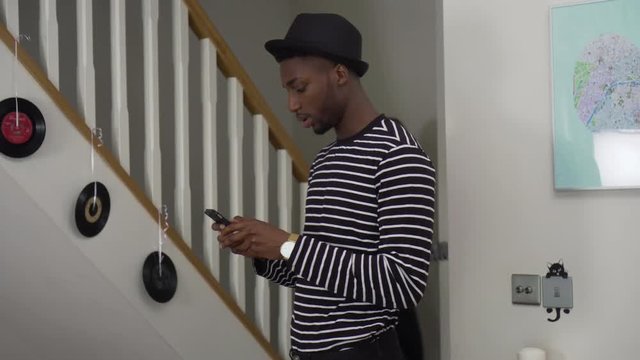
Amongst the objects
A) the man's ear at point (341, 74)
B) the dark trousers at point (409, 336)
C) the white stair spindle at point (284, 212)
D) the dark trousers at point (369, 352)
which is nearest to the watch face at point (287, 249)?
the dark trousers at point (369, 352)

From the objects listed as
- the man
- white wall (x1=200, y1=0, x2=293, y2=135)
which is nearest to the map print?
the man

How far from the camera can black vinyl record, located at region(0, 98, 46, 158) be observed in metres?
1.74

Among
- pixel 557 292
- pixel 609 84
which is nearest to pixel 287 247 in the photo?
pixel 557 292

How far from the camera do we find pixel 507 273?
196 cm

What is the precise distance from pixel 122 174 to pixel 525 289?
1.12 metres

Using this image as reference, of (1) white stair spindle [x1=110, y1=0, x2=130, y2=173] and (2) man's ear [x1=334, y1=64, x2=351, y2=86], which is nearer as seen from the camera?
(2) man's ear [x1=334, y1=64, x2=351, y2=86]

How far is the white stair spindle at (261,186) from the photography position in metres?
2.42

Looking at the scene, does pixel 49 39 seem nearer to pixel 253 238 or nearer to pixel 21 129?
pixel 21 129

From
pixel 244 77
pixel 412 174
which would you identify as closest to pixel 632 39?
pixel 412 174

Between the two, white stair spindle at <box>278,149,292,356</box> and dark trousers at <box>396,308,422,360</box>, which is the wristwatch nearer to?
white stair spindle at <box>278,149,292,356</box>

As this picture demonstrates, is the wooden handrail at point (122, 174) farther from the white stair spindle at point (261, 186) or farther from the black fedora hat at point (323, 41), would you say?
the black fedora hat at point (323, 41)

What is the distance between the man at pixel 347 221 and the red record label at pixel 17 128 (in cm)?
65

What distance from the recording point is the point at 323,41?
1390 mm

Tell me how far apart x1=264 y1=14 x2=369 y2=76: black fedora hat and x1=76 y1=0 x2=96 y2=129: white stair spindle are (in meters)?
0.73
